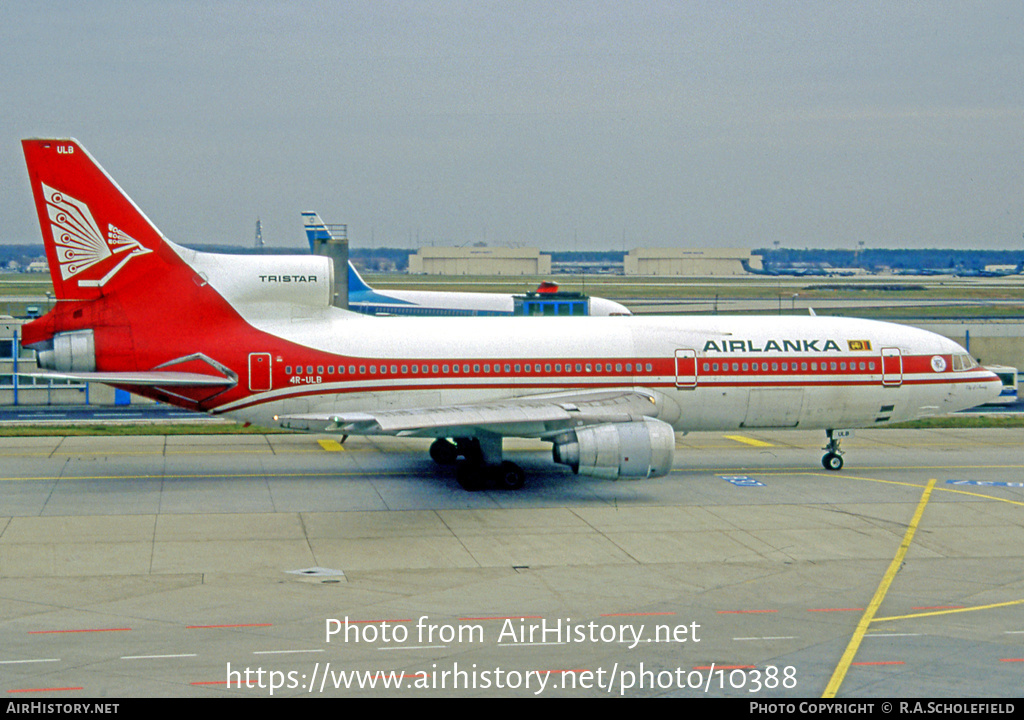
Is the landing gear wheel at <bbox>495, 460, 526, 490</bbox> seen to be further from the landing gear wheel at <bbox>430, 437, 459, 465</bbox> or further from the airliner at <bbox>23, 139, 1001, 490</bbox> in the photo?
the landing gear wheel at <bbox>430, 437, 459, 465</bbox>

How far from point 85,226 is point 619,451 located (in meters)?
16.5

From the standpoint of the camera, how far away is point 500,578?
21797 millimetres

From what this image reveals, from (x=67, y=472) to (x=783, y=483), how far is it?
2203 centimetres

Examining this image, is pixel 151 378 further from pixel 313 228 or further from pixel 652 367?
pixel 313 228

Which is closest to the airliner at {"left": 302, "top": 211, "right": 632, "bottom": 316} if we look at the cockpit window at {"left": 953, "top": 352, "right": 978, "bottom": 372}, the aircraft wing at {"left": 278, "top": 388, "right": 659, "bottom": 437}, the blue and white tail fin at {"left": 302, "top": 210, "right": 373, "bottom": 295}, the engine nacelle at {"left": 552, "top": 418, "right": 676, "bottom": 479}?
the blue and white tail fin at {"left": 302, "top": 210, "right": 373, "bottom": 295}

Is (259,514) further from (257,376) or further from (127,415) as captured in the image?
(127,415)

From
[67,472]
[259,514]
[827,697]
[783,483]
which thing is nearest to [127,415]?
[67,472]

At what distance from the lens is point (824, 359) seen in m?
33.5

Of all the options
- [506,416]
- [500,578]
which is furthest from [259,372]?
[500,578]

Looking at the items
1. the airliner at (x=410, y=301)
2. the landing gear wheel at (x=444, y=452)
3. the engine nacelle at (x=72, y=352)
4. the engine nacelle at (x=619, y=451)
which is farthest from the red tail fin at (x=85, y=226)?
the airliner at (x=410, y=301)

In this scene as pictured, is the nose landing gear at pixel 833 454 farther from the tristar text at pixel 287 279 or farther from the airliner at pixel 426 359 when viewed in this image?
the tristar text at pixel 287 279

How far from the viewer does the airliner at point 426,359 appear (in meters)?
29.8

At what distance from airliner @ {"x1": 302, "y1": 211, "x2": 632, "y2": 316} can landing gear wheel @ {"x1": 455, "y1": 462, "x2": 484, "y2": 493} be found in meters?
45.4

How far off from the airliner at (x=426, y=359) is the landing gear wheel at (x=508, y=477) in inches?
1.6
